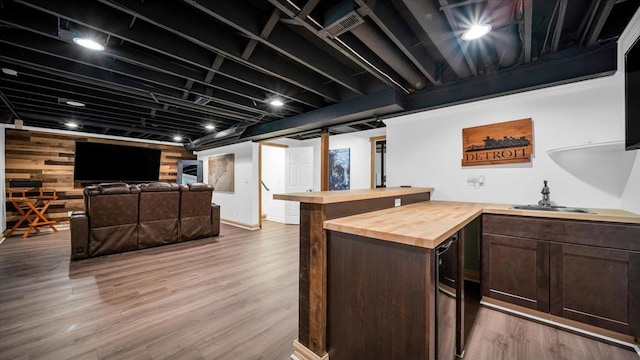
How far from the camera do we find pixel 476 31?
1.86 m

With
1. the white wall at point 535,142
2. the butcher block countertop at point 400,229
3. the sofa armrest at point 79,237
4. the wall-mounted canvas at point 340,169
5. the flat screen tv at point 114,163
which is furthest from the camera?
the flat screen tv at point 114,163

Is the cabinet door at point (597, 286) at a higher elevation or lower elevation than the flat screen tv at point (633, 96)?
lower

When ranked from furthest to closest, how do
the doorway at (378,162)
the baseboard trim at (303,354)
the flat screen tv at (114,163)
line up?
the flat screen tv at (114,163) < the doorway at (378,162) < the baseboard trim at (303,354)

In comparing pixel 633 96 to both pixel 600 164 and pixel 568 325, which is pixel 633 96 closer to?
pixel 600 164

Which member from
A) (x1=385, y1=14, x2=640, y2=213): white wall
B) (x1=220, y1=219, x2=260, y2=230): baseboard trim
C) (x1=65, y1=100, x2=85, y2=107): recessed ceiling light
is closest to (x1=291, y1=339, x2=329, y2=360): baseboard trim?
(x1=385, y1=14, x2=640, y2=213): white wall

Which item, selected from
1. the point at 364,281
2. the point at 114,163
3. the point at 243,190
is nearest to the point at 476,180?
the point at 364,281

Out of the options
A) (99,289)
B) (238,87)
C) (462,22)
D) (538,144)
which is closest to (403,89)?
(462,22)

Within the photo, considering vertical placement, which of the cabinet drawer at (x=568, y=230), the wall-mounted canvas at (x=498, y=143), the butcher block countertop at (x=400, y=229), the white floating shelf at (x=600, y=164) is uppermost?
the wall-mounted canvas at (x=498, y=143)

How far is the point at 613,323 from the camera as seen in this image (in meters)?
1.77

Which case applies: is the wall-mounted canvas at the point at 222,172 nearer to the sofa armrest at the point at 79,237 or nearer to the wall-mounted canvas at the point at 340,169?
the wall-mounted canvas at the point at 340,169

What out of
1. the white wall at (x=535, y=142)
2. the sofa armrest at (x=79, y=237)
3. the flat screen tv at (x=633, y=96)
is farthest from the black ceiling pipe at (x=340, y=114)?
the sofa armrest at (x=79, y=237)

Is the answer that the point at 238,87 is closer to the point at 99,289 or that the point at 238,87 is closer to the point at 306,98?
the point at 306,98

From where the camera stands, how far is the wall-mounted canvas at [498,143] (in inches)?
105

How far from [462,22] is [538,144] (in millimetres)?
1737
